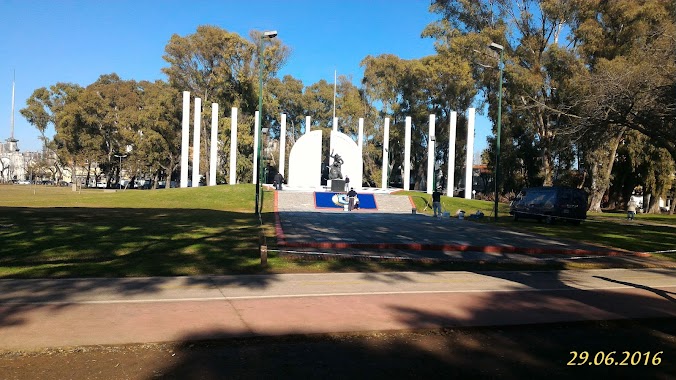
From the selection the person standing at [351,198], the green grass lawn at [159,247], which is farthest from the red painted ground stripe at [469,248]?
the person standing at [351,198]

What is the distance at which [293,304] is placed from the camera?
27.5 ft

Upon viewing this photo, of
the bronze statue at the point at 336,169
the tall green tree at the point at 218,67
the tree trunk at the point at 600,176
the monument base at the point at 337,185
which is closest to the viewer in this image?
the tree trunk at the point at 600,176

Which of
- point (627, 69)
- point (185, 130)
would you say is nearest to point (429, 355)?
point (627, 69)

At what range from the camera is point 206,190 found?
149 feet

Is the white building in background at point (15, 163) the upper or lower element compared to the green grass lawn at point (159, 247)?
upper

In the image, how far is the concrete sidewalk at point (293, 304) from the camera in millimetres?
6680

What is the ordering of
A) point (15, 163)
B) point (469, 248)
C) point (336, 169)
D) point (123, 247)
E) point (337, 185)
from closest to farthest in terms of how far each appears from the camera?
point (123, 247), point (469, 248), point (337, 185), point (336, 169), point (15, 163)

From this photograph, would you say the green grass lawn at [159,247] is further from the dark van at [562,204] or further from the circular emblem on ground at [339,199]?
the circular emblem on ground at [339,199]

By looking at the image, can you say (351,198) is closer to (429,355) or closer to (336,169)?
(336,169)

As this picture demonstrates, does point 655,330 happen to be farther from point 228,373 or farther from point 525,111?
point 525,111

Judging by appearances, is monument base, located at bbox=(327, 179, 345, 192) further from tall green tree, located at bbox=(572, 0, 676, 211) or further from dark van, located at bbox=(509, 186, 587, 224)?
dark van, located at bbox=(509, 186, 587, 224)

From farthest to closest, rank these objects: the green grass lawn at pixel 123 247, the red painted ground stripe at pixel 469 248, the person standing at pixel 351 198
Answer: the person standing at pixel 351 198 → the red painted ground stripe at pixel 469 248 → the green grass lawn at pixel 123 247

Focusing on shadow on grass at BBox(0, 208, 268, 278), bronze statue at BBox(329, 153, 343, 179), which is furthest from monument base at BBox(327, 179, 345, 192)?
shadow on grass at BBox(0, 208, 268, 278)

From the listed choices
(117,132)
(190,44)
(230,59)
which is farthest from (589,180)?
(117,132)
